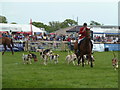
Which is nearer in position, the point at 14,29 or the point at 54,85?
the point at 54,85

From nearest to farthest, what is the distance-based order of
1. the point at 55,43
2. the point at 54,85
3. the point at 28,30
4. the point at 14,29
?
1. the point at 54,85
2. the point at 55,43
3. the point at 14,29
4. the point at 28,30

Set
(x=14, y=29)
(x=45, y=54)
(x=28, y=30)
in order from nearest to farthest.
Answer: (x=45, y=54) < (x=14, y=29) < (x=28, y=30)

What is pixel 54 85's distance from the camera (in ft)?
33.9

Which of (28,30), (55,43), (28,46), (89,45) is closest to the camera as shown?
(89,45)

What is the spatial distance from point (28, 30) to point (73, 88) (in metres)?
46.5

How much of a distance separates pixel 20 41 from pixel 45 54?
19.2m

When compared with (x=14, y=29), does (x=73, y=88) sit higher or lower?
lower

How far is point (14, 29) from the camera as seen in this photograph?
169 feet

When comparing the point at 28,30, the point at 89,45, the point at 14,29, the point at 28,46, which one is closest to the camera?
the point at 89,45

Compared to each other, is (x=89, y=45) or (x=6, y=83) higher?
(x=89, y=45)

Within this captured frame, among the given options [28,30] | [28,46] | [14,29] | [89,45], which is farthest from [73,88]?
[28,30]

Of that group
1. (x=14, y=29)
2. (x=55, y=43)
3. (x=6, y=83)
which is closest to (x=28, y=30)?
(x=14, y=29)

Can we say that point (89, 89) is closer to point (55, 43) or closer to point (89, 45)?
point (89, 45)

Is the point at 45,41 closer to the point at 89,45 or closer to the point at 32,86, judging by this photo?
the point at 89,45
